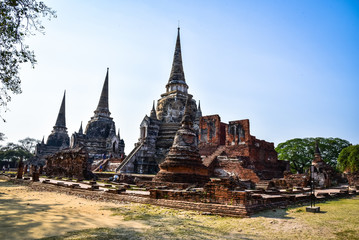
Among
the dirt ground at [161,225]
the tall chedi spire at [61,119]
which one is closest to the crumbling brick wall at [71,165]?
the dirt ground at [161,225]

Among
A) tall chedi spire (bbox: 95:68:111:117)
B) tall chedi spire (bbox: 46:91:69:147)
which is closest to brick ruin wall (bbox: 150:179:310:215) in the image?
tall chedi spire (bbox: 95:68:111:117)

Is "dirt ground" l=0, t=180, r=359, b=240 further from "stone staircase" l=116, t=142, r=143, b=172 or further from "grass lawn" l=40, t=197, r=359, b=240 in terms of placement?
"stone staircase" l=116, t=142, r=143, b=172

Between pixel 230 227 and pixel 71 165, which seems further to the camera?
pixel 71 165

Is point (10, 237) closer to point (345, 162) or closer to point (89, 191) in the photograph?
point (89, 191)

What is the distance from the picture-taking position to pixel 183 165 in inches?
543

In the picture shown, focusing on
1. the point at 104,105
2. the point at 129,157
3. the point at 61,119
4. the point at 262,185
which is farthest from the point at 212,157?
the point at 61,119

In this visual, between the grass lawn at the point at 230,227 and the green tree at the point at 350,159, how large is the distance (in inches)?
1089

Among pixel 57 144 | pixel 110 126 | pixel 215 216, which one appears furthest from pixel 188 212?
pixel 57 144

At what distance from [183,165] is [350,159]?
26.0 meters

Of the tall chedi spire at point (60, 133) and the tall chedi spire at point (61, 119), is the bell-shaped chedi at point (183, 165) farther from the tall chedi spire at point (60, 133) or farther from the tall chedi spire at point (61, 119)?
the tall chedi spire at point (61, 119)

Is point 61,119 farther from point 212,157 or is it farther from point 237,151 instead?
point 237,151

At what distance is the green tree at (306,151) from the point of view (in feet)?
130

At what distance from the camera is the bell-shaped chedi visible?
1355cm

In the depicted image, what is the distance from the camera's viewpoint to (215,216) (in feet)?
21.1
